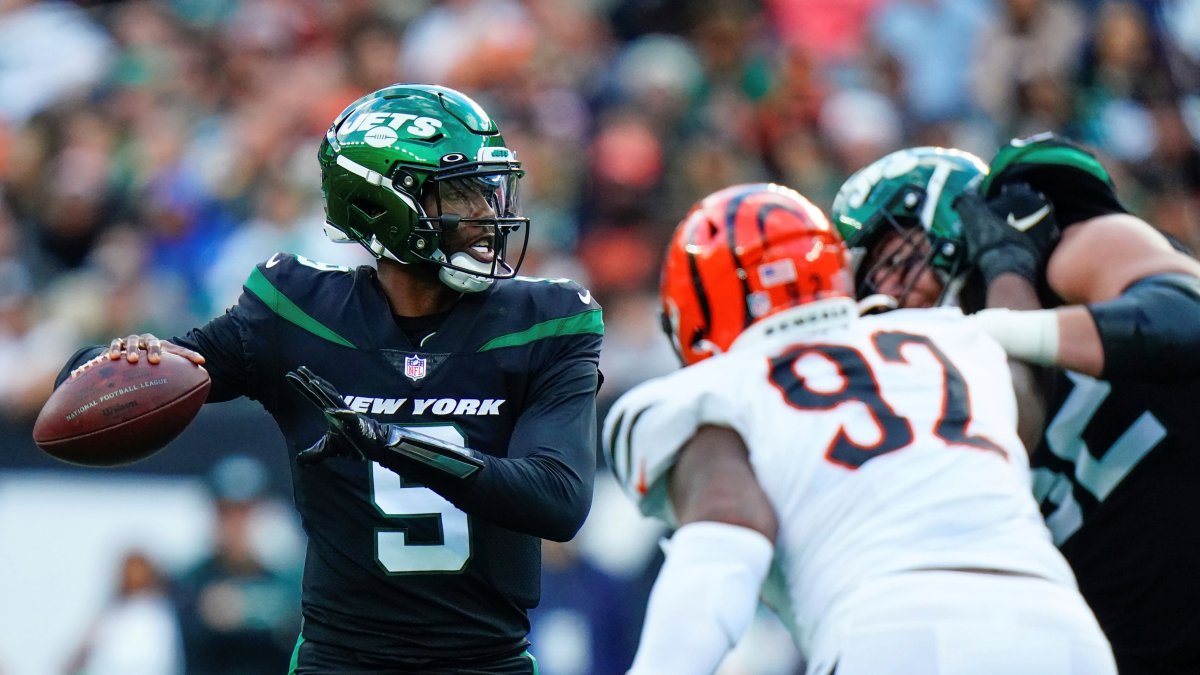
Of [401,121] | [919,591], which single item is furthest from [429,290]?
[919,591]

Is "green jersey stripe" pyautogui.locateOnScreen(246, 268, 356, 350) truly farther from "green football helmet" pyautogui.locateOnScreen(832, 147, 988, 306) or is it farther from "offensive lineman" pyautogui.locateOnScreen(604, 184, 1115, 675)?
"green football helmet" pyautogui.locateOnScreen(832, 147, 988, 306)

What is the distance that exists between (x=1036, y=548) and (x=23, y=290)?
264 inches

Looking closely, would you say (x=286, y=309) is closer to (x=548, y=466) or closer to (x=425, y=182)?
(x=425, y=182)

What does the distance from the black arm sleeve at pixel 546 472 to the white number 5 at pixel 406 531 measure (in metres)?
0.16

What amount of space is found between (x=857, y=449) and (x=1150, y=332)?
0.92m

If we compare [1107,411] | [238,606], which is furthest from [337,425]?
[238,606]

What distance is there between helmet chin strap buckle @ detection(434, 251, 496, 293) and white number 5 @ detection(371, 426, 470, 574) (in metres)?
0.35

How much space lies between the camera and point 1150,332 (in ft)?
12.0

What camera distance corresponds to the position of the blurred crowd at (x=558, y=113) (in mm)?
8484

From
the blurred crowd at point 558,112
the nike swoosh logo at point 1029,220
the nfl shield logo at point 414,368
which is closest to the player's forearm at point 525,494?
the nfl shield logo at point 414,368

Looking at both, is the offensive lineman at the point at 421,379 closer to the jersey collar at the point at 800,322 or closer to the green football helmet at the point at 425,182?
the green football helmet at the point at 425,182

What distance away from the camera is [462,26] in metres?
9.59

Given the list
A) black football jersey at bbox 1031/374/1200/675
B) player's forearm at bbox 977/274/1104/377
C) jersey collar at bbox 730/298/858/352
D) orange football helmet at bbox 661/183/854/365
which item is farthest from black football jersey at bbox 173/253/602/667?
black football jersey at bbox 1031/374/1200/675

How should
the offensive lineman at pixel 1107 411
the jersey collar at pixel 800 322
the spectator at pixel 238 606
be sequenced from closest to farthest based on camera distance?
the jersey collar at pixel 800 322, the offensive lineman at pixel 1107 411, the spectator at pixel 238 606
